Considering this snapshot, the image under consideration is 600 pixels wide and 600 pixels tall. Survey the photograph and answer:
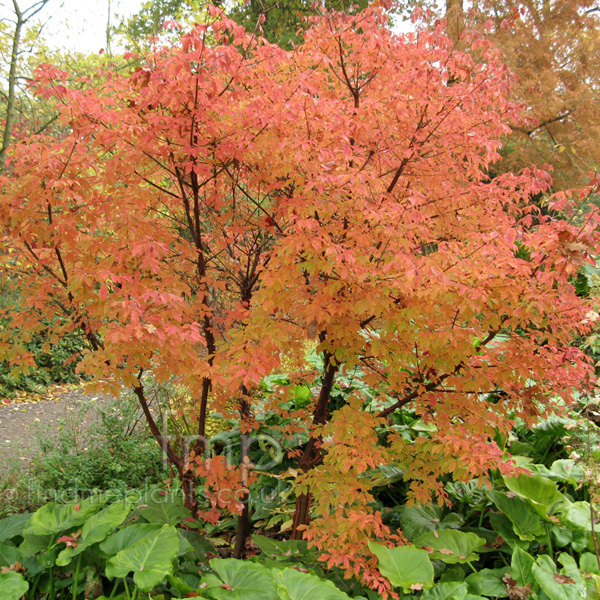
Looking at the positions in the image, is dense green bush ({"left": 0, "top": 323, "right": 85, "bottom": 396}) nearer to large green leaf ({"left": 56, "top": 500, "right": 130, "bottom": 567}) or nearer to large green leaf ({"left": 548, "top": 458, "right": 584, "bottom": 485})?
large green leaf ({"left": 56, "top": 500, "right": 130, "bottom": 567})

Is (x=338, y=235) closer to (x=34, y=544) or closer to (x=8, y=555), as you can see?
(x=34, y=544)

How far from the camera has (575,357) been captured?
2.39 meters

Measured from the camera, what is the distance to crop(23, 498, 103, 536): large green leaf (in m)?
2.59

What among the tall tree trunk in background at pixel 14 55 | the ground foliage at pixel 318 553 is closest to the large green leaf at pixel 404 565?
the ground foliage at pixel 318 553

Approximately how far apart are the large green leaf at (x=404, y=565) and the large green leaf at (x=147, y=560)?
94 centimetres

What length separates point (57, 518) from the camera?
2689 mm

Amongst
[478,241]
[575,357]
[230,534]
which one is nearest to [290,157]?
[478,241]

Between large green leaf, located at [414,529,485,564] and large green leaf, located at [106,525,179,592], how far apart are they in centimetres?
129

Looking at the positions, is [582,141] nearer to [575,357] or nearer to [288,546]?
[575,357]

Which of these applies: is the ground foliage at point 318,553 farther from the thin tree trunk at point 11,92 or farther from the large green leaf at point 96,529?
the thin tree trunk at point 11,92

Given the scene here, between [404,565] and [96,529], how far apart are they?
4.93 feet

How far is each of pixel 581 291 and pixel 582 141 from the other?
16.7ft

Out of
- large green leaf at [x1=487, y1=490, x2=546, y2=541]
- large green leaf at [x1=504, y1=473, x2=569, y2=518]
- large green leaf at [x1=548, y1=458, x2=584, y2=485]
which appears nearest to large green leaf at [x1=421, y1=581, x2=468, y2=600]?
large green leaf at [x1=487, y1=490, x2=546, y2=541]

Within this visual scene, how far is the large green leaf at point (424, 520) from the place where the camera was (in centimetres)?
296
